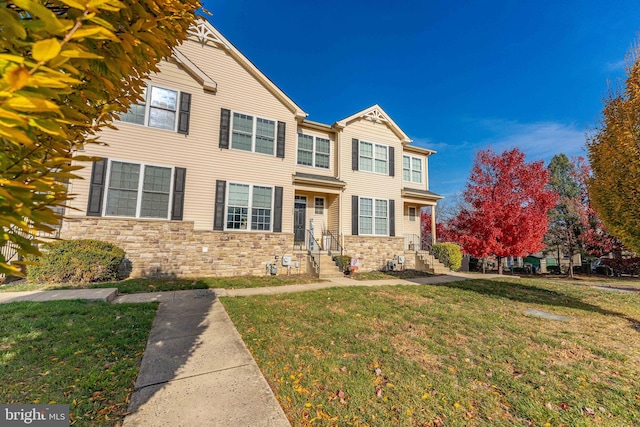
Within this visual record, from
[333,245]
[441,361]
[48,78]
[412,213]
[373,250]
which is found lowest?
[441,361]

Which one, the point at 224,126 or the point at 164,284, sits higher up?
the point at 224,126

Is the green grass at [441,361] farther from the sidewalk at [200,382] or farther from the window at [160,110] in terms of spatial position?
the window at [160,110]

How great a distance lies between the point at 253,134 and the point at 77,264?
7810 millimetres

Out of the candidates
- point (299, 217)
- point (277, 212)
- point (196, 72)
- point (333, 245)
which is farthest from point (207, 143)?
point (333, 245)

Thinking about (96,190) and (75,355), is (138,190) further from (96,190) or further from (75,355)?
(75,355)

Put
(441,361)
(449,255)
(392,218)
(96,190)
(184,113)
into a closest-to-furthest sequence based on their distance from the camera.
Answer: (441,361) → (96,190) → (184,113) → (392,218) → (449,255)

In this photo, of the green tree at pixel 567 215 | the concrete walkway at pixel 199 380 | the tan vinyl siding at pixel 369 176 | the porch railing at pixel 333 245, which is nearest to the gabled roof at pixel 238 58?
the tan vinyl siding at pixel 369 176

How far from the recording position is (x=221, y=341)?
4.45m

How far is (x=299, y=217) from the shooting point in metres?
14.5

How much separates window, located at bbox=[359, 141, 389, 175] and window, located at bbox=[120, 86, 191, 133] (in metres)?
8.92

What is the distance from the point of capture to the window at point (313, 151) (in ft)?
47.9

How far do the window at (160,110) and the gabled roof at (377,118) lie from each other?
23.9ft

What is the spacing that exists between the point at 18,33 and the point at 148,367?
3883 mm

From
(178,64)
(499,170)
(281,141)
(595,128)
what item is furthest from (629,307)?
(178,64)
